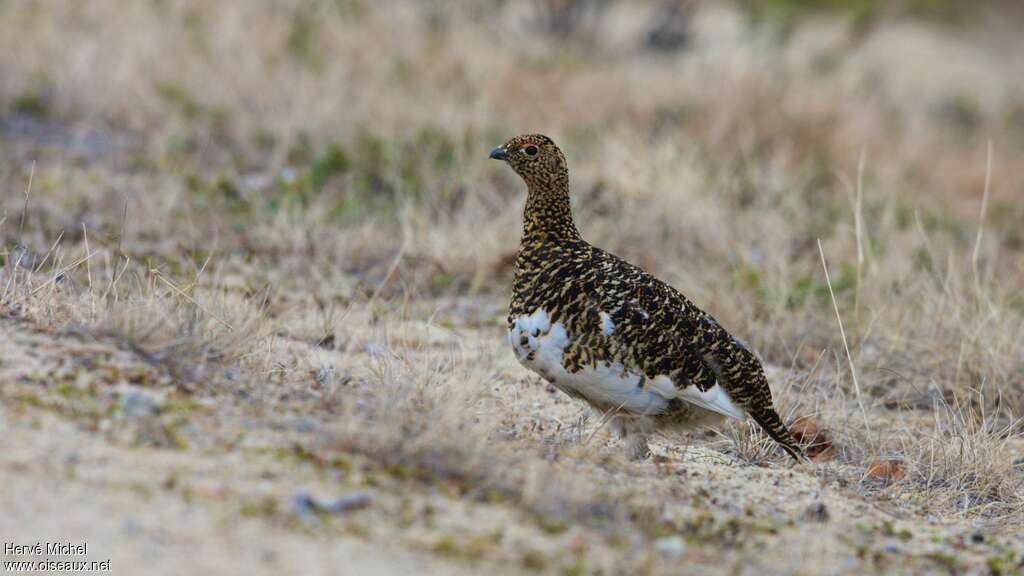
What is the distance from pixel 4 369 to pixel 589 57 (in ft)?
27.6

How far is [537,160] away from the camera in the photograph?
161 inches

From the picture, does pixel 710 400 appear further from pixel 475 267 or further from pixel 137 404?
pixel 475 267

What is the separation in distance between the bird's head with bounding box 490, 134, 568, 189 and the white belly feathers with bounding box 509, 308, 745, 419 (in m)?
0.59

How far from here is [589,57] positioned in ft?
36.3

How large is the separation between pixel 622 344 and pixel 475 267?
2.31 metres

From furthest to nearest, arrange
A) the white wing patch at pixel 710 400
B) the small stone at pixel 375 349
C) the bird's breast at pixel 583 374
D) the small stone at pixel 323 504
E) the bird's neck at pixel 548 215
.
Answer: the small stone at pixel 375 349 < the bird's neck at pixel 548 215 < the white wing patch at pixel 710 400 < the bird's breast at pixel 583 374 < the small stone at pixel 323 504

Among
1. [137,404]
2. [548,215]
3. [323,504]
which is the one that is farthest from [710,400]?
[137,404]

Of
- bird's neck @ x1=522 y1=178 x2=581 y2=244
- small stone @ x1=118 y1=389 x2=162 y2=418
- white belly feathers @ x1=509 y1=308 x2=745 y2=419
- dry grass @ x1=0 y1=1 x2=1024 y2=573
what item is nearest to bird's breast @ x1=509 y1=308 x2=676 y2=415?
white belly feathers @ x1=509 y1=308 x2=745 y2=419

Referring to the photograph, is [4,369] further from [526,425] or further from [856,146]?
[856,146]

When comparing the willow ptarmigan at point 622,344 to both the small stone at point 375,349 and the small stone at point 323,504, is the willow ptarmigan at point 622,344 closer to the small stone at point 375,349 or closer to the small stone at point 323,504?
the small stone at point 375,349

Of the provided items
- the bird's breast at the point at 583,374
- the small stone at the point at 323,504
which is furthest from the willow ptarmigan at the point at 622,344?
the small stone at the point at 323,504

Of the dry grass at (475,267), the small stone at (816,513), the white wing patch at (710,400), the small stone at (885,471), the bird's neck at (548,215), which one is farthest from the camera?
the bird's neck at (548,215)

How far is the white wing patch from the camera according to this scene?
369 cm

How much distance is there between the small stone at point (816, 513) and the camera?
337cm
